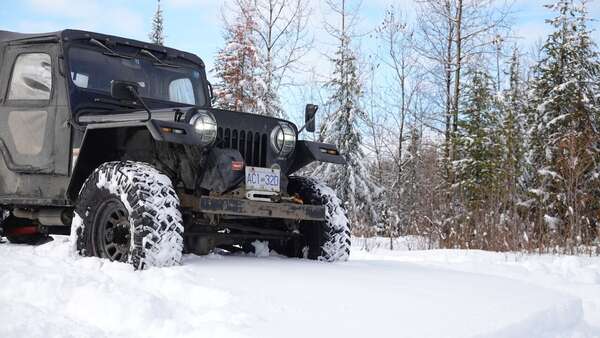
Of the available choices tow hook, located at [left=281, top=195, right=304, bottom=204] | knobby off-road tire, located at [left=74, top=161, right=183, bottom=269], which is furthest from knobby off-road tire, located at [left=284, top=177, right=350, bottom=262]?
knobby off-road tire, located at [left=74, top=161, right=183, bottom=269]

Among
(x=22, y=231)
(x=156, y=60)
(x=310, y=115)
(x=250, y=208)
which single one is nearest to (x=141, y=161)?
(x=250, y=208)

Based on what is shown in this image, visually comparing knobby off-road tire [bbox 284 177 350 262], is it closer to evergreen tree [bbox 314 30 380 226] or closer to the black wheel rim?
the black wheel rim

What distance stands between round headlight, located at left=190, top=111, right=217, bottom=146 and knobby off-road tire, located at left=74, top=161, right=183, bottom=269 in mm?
481

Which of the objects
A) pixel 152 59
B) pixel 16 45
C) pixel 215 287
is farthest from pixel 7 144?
pixel 215 287

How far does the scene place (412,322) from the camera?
335 centimetres

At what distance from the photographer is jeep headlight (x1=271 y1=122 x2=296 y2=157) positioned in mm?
5867

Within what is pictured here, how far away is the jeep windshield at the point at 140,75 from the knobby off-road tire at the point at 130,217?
1.49 meters

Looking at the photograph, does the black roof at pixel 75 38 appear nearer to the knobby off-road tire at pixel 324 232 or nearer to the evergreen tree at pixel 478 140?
the knobby off-road tire at pixel 324 232

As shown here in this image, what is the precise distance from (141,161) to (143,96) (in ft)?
3.49

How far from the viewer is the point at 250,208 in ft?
17.2

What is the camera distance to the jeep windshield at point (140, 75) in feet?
20.9

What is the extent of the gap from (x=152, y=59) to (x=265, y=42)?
59.6ft

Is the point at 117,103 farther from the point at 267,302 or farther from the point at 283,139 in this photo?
the point at 267,302

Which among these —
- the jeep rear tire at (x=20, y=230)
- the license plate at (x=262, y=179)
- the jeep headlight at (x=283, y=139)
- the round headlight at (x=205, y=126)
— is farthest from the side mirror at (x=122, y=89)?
the jeep rear tire at (x=20, y=230)
